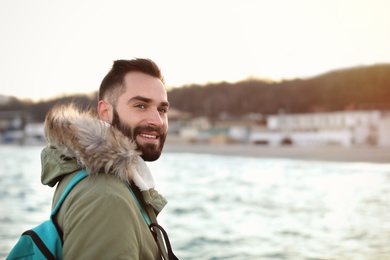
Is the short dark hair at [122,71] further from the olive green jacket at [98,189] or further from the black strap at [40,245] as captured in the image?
the black strap at [40,245]

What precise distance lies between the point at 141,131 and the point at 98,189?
0.39 metres

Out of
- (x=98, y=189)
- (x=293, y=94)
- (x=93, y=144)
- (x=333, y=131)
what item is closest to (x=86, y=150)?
(x=93, y=144)

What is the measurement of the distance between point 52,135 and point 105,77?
287 mm

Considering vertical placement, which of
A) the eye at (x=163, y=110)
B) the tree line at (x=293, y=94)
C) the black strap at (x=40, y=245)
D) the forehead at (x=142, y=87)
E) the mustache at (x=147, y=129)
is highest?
the tree line at (x=293, y=94)

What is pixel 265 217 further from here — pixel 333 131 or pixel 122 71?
pixel 333 131

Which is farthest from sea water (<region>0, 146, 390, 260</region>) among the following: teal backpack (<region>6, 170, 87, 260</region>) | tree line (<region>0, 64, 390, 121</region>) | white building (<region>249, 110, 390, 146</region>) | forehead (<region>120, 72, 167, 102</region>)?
tree line (<region>0, 64, 390, 121</region>)

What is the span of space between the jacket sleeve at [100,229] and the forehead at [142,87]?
421 millimetres

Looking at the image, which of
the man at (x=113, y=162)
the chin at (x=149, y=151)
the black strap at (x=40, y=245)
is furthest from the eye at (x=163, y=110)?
the black strap at (x=40, y=245)

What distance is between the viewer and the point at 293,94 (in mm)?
78938

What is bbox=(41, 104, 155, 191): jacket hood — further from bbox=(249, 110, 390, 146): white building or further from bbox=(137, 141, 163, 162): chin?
bbox=(249, 110, 390, 146): white building

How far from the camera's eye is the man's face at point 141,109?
1658 mm

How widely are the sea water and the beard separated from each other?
190 inches

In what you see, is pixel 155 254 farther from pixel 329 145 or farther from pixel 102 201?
pixel 329 145

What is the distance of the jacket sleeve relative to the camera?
4.19ft
